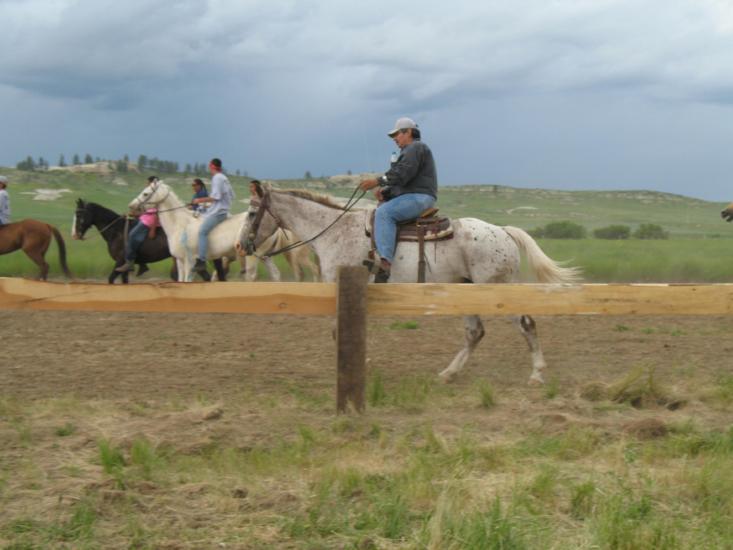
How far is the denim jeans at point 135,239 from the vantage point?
16.1m

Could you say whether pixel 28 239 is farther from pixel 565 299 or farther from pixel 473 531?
pixel 473 531

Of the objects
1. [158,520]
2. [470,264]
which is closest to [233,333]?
[470,264]

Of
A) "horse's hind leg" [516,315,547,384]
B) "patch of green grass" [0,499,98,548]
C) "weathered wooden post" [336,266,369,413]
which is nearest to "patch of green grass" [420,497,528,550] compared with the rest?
"patch of green grass" [0,499,98,548]

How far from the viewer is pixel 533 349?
8.82m

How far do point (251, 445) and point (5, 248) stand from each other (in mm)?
13229

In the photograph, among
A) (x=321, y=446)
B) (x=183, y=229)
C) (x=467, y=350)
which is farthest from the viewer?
(x=183, y=229)

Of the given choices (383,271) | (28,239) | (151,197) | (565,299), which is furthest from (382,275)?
(28,239)

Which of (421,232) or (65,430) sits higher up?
(421,232)

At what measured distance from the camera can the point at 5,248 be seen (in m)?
17.1

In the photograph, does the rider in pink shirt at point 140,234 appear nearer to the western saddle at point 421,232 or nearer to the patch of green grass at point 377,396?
the western saddle at point 421,232

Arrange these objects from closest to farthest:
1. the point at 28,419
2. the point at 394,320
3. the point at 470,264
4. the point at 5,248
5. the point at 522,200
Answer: the point at 28,419, the point at 470,264, the point at 394,320, the point at 5,248, the point at 522,200

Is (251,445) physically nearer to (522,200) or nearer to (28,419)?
(28,419)

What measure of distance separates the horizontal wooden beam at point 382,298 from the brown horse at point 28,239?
37.4 ft

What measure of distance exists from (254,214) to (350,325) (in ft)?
13.9
